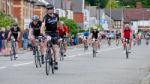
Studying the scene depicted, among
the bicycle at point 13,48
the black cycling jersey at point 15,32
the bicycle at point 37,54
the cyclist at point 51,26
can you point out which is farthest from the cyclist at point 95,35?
the cyclist at point 51,26

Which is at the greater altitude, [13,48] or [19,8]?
[19,8]

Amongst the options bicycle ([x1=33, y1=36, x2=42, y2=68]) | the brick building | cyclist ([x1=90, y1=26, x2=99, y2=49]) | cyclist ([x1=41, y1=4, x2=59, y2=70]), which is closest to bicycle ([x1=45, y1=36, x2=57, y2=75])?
cyclist ([x1=41, y1=4, x2=59, y2=70])

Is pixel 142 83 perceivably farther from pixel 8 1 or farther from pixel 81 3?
pixel 81 3

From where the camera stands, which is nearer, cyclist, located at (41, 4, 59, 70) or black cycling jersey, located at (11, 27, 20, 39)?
cyclist, located at (41, 4, 59, 70)

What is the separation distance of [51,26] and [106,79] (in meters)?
2.43

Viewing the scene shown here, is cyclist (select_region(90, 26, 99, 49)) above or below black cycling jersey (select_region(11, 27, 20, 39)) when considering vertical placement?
below

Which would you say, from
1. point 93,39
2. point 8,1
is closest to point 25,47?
point 93,39

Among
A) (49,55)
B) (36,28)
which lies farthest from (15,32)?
(49,55)

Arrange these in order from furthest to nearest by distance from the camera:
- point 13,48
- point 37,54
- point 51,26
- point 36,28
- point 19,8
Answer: point 19,8 → point 13,48 → point 37,54 → point 36,28 → point 51,26

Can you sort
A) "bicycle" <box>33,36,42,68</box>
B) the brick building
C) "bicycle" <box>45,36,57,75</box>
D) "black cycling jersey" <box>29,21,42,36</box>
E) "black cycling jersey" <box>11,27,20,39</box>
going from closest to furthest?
"bicycle" <box>45,36,57,75</box> → "black cycling jersey" <box>29,21,42,36</box> → "bicycle" <box>33,36,42,68</box> → "black cycling jersey" <box>11,27,20,39</box> → the brick building

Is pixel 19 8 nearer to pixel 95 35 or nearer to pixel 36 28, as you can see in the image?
pixel 95 35

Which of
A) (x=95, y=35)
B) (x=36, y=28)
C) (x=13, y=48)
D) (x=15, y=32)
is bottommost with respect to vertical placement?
(x=13, y=48)

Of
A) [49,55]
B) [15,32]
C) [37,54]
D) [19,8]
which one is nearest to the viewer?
[49,55]

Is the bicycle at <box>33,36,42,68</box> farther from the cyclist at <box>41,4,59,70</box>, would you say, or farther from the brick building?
the brick building
